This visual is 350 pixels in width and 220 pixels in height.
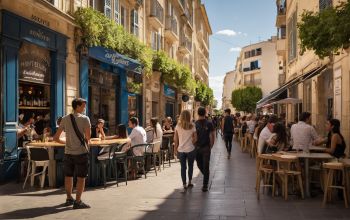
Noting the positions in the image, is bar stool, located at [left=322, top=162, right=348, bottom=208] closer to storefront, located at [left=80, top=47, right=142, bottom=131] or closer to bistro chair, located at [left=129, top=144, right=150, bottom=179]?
bistro chair, located at [left=129, top=144, right=150, bottom=179]

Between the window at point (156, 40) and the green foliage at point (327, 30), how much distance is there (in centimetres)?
1701

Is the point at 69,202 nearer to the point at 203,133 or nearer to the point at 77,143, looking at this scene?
the point at 77,143

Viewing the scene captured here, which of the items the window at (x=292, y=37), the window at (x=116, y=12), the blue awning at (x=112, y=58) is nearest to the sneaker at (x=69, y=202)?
the blue awning at (x=112, y=58)

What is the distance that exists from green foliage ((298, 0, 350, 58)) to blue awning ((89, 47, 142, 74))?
8.35 m

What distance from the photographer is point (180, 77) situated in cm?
2741

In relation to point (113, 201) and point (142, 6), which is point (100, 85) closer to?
point (142, 6)

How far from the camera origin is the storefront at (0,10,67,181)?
9.82 m

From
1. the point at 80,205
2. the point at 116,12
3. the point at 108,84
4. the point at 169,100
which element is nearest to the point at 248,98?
the point at 169,100

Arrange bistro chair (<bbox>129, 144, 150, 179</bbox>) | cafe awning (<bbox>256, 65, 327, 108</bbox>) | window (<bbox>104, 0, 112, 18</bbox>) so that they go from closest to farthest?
bistro chair (<bbox>129, 144, 150, 179</bbox>) → cafe awning (<bbox>256, 65, 327, 108</bbox>) → window (<bbox>104, 0, 112, 18</bbox>)

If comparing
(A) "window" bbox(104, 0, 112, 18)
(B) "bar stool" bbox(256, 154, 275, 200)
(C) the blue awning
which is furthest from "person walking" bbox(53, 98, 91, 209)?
(A) "window" bbox(104, 0, 112, 18)

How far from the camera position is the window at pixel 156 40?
81.6 feet

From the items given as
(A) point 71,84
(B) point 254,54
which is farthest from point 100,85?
(B) point 254,54

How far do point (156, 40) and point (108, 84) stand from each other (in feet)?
28.8

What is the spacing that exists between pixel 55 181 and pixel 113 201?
2167 mm
